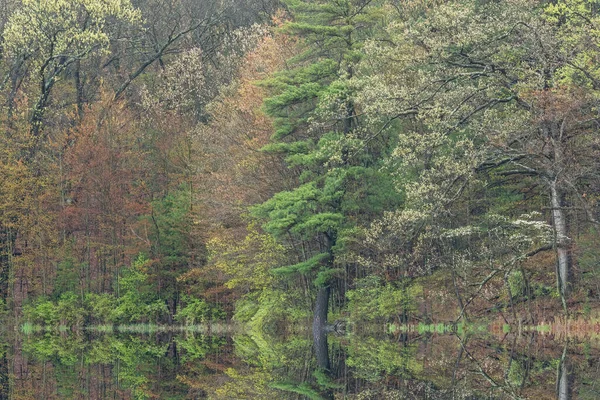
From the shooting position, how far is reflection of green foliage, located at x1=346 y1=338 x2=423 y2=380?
1806 cm

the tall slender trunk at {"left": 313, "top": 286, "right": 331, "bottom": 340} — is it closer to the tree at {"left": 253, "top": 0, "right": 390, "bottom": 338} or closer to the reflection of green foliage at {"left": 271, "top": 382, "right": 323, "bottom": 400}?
the tree at {"left": 253, "top": 0, "right": 390, "bottom": 338}

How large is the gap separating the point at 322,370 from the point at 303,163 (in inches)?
573

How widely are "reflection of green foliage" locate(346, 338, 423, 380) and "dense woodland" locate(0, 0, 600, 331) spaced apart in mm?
3508

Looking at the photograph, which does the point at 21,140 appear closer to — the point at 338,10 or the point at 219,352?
the point at 338,10

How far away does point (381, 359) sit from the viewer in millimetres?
21000

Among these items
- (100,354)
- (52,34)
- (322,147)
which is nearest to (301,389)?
(100,354)

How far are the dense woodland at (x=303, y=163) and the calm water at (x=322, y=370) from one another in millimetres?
3367

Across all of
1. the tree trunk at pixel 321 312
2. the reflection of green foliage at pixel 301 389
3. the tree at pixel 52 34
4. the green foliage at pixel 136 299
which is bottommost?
the reflection of green foliage at pixel 301 389

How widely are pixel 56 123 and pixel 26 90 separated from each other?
230 centimetres

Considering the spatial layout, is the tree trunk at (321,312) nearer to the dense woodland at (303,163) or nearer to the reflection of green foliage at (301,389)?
the dense woodland at (303,163)

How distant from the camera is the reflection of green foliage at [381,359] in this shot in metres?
18.1

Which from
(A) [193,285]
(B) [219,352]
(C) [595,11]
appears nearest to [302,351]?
(B) [219,352]


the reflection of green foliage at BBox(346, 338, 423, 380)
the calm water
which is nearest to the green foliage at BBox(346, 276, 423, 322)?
the calm water

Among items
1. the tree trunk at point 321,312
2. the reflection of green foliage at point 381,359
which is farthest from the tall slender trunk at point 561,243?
the tree trunk at point 321,312
